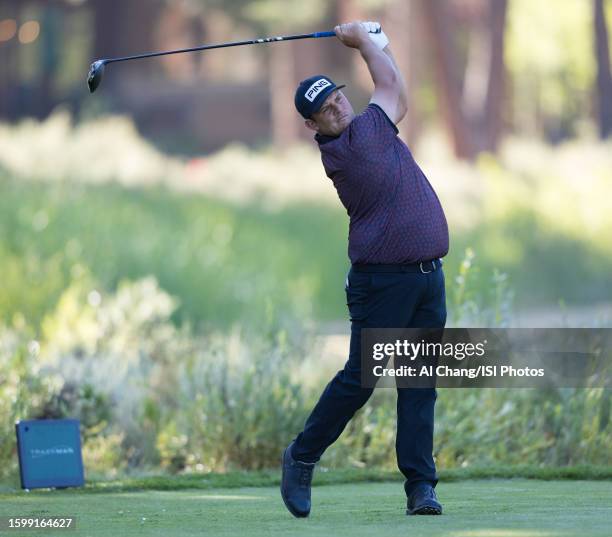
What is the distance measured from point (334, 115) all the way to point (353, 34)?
15.8 inches

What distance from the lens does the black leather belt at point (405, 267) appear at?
6.44 metres

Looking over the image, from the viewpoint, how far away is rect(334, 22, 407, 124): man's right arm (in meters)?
6.55

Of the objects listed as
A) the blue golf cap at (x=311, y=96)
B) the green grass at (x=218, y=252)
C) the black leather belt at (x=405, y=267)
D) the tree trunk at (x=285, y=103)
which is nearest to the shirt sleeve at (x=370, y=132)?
the blue golf cap at (x=311, y=96)

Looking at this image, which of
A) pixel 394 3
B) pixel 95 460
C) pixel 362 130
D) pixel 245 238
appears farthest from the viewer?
pixel 394 3

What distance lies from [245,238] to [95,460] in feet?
35.5

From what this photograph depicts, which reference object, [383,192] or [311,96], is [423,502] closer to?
[383,192]

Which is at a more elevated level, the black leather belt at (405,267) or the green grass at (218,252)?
the black leather belt at (405,267)

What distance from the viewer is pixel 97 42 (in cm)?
4966

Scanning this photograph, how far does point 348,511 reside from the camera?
686 centimetres

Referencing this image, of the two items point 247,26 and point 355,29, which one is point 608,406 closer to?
point 355,29

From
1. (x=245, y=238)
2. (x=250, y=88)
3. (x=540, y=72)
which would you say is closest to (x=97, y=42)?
(x=250, y=88)

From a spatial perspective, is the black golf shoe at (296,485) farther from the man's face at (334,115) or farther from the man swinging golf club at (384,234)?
the man's face at (334,115)

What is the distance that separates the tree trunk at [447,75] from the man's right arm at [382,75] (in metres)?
25.3

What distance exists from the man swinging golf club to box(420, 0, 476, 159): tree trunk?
2545 centimetres
